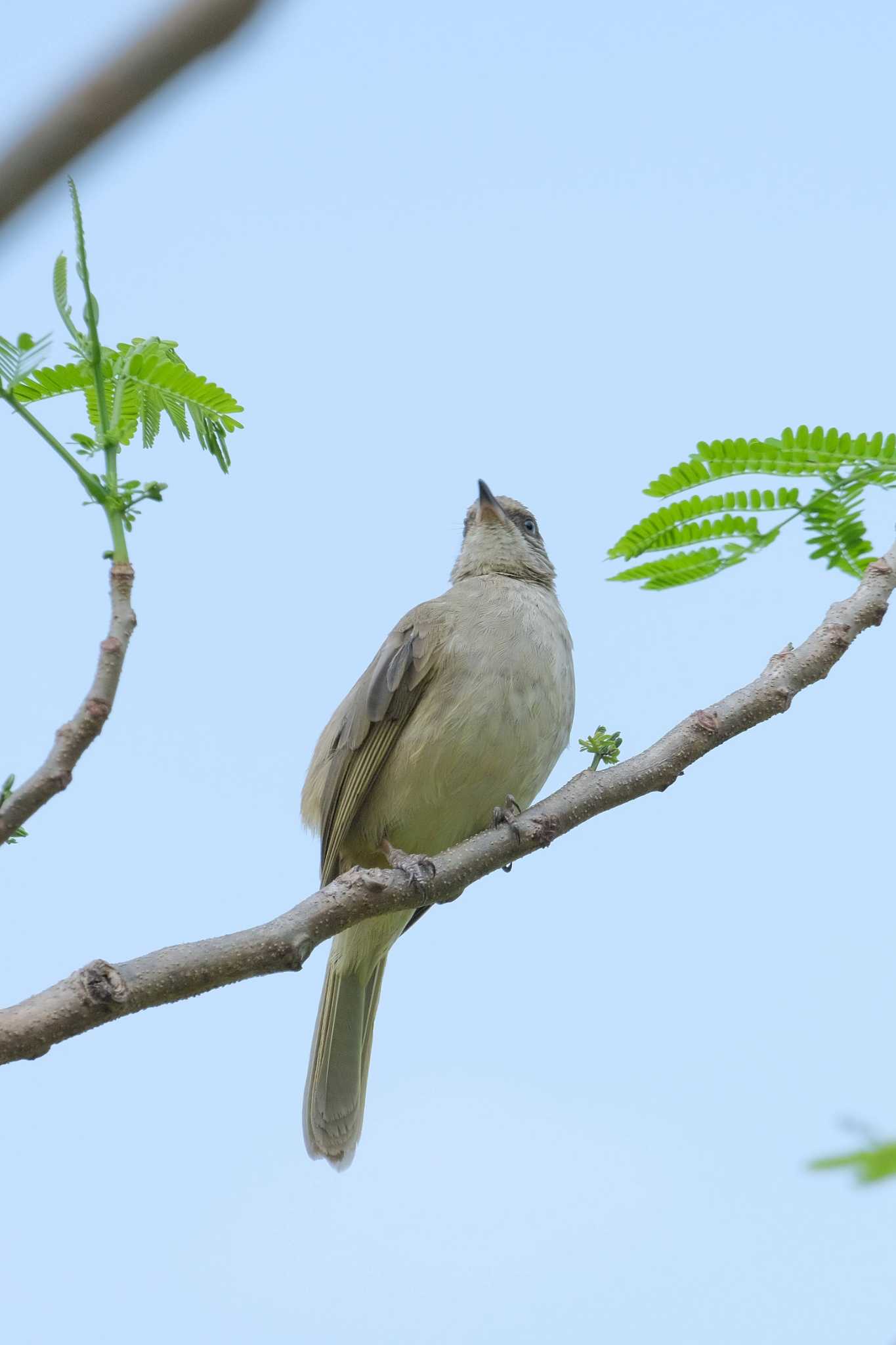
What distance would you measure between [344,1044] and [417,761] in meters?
1.45

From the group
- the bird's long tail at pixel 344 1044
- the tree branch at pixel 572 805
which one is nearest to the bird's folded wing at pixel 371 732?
the bird's long tail at pixel 344 1044

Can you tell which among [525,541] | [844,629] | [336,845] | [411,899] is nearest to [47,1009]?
[411,899]

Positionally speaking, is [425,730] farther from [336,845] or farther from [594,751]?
[594,751]

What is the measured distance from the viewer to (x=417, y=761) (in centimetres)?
620

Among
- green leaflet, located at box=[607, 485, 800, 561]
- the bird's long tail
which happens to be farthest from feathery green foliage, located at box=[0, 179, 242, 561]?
the bird's long tail

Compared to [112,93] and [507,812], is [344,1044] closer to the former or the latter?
[507,812]

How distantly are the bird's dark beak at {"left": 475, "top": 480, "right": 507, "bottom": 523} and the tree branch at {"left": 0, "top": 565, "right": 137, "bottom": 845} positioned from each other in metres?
4.76

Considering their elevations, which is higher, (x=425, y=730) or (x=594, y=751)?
(x=425, y=730)

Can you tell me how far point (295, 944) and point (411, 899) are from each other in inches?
30.3

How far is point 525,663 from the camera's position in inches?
251

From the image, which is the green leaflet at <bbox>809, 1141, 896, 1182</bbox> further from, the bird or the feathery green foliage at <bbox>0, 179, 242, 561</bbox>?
the bird

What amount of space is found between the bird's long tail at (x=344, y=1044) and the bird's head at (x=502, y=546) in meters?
1.99

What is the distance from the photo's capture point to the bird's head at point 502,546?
24.7ft

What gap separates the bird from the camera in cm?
620
